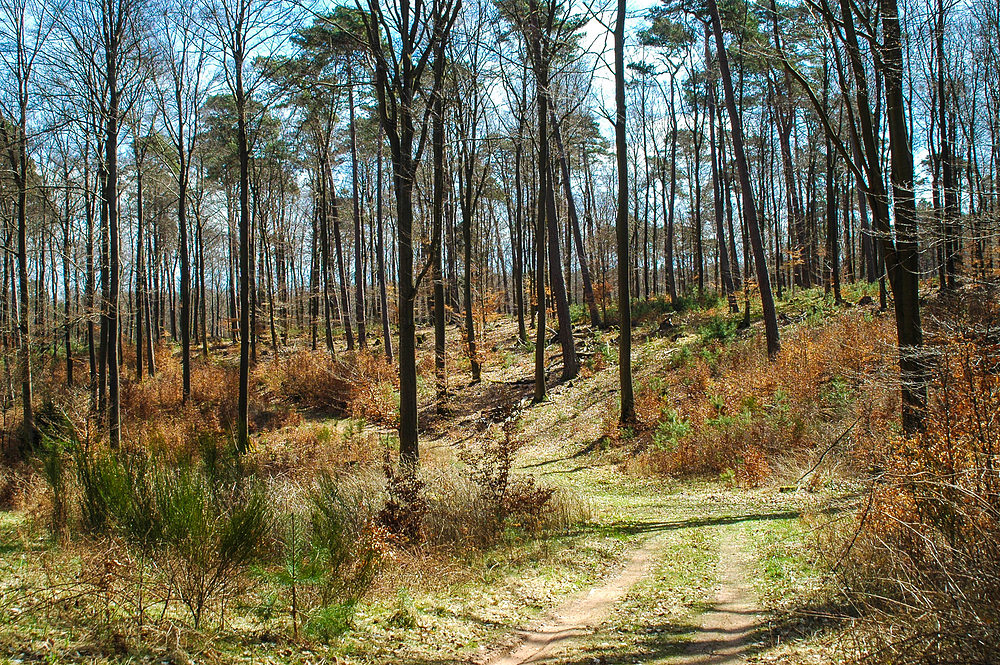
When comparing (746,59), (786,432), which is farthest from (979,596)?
(746,59)

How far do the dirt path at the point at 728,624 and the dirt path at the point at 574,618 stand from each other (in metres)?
0.77

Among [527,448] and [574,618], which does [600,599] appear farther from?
[527,448]

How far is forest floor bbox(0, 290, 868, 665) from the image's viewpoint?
366 centimetres

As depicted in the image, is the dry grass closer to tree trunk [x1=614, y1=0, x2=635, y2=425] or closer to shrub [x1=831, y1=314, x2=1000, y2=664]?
tree trunk [x1=614, y1=0, x2=635, y2=425]

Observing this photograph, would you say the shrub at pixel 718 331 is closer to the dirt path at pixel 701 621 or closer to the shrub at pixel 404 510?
the dirt path at pixel 701 621

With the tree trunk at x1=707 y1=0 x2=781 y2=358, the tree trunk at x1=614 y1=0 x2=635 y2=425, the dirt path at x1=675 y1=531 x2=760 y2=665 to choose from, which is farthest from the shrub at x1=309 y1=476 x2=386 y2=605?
the tree trunk at x1=707 y1=0 x2=781 y2=358

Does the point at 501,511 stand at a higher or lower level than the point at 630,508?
higher

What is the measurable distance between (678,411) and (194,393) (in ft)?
50.0

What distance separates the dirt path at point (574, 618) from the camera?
159 inches

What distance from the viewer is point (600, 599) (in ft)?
16.2

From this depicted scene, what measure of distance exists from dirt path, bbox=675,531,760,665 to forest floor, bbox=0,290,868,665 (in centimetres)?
1

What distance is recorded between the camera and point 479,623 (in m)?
4.51

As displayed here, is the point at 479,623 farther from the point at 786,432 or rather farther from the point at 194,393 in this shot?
the point at 194,393

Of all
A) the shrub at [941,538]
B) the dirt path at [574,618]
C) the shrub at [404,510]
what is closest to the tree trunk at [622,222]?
the dirt path at [574,618]
